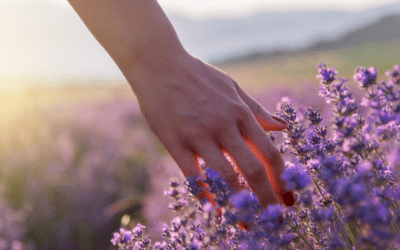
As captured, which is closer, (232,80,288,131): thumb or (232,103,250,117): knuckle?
(232,103,250,117): knuckle

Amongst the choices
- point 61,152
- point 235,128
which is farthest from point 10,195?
point 235,128

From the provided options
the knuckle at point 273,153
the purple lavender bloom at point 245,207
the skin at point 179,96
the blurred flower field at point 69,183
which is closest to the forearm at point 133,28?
the skin at point 179,96

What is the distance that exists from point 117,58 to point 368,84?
1056 mm

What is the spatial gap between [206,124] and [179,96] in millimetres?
182

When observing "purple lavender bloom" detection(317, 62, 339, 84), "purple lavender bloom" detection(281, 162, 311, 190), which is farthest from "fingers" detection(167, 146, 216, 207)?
"purple lavender bloom" detection(317, 62, 339, 84)

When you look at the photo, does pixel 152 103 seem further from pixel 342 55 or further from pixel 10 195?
pixel 342 55

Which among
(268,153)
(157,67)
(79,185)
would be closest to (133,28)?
(157,67)

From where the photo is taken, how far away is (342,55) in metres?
27.3

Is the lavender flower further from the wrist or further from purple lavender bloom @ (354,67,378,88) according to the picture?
the wrist

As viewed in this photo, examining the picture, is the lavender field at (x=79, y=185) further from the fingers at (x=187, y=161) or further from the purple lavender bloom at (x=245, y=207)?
the purple lavender bloom at (x=245, y=207)

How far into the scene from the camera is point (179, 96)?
1.49 m

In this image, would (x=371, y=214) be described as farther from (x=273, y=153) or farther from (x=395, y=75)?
(x=273, y=153)

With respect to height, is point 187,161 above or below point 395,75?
above

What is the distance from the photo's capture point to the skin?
142 centimetres
